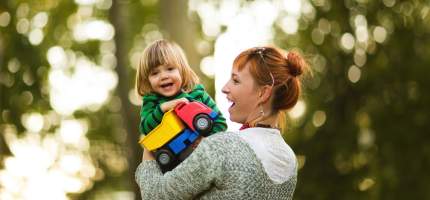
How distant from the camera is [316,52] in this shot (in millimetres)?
14297

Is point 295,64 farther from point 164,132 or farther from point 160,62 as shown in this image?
point 160,62

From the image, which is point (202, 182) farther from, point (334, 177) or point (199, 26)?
point (199, 26)

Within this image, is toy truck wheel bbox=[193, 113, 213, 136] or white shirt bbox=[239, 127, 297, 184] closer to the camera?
white shirt bbox=[239, 127, 297, 184]

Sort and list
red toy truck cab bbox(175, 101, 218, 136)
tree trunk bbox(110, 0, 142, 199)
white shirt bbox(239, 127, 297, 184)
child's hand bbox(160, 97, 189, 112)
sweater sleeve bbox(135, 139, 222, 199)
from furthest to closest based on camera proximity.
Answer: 1. tree trunk bbox(110, 0, 142, 199)
2. child's hand bbox(160, 97, 189, 112)
3. red toy truck cab bbox(175, 101, 218, 136)
4. white shirt bbox(239, 127, 297, 184)
5. sweater sleeve bbox(135, 139, 222, 199)

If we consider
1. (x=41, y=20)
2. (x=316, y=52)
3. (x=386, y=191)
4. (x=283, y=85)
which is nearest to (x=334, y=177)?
(x=386, y=191)

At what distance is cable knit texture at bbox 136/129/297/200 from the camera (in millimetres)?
3592

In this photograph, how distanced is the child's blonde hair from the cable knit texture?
676mm

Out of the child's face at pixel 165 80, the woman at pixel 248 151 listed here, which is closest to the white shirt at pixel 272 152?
the woman at pixel 248 151

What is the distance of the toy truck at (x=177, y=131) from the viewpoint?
382cm

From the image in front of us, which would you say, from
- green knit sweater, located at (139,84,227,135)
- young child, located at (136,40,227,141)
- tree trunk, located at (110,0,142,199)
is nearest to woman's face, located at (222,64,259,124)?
green knit sweater, located at (139,84,227,135)

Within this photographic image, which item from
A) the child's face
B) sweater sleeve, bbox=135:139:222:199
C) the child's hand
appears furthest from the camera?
the child's face

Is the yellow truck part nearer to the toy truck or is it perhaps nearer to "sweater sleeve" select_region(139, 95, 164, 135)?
the toy truck

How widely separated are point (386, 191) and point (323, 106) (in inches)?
51.0

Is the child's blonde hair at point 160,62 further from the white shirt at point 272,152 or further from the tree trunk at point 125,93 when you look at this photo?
the tree trunk at point 125,93
